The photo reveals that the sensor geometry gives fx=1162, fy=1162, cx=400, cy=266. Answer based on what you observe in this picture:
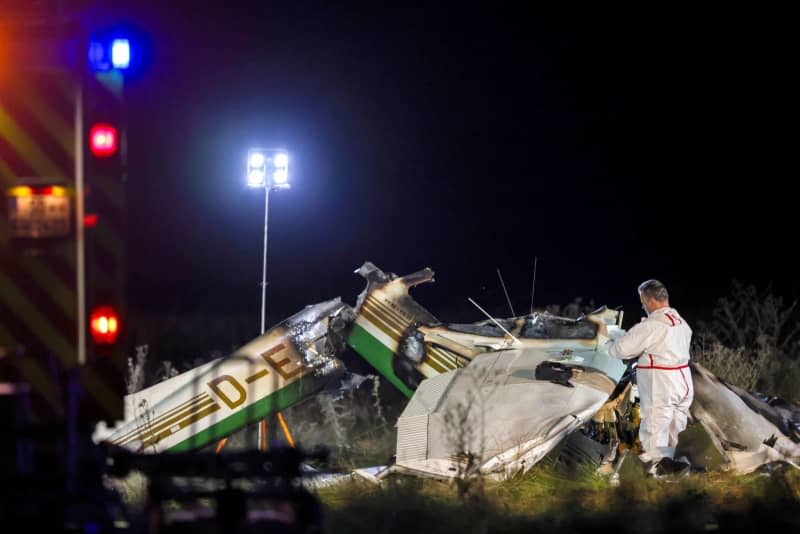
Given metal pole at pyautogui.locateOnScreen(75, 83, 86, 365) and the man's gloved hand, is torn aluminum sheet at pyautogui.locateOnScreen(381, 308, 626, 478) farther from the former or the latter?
metal pole at pyautogui.locateOnScreen(75, 83, 86, 365)

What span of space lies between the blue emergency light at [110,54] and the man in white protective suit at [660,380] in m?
4.14

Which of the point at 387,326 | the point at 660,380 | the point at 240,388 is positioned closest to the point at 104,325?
the point at 240,388

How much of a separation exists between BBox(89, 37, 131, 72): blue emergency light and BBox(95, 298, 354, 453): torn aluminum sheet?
367 centimetres

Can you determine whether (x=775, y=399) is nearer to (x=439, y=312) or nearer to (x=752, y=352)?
(x=752, y=352)

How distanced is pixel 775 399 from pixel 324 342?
149 inches

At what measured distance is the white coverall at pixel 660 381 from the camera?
8016 millimetres

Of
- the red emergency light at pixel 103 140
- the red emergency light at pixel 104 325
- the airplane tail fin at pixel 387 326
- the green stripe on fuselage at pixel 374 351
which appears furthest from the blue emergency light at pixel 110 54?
the green stripe on fuselage at pixel 374 351

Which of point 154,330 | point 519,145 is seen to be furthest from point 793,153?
point 154,330

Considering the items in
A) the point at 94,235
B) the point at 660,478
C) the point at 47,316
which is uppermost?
the point at 94,235

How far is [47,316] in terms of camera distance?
5.32 meters

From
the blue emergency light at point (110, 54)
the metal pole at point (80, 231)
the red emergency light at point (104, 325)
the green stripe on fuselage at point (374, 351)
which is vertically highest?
the blue emergency light at point (110, 54)

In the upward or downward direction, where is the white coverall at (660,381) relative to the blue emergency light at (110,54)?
downward

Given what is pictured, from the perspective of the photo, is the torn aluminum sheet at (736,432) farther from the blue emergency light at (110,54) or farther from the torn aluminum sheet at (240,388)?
the blue emergency light at (110,54)

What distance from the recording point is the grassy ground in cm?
709
